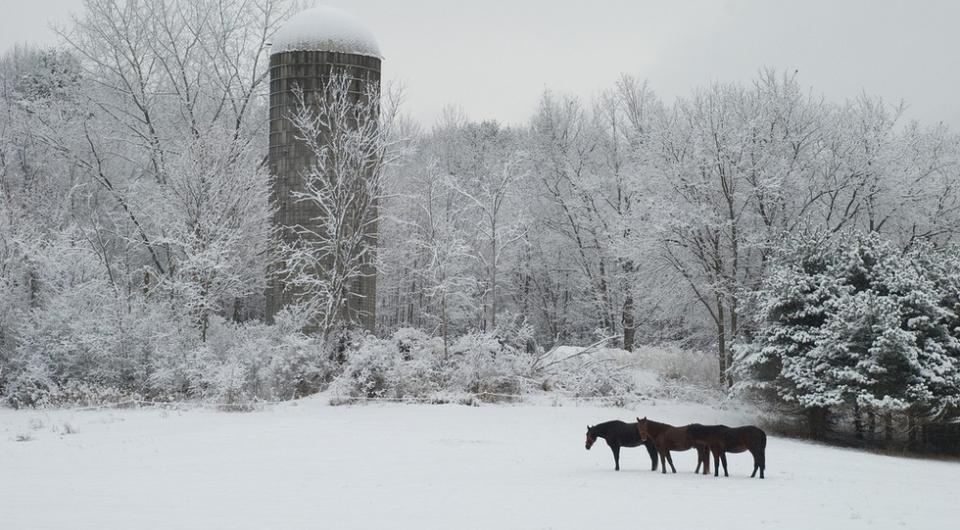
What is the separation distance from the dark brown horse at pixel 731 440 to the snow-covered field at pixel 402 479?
1.42ft

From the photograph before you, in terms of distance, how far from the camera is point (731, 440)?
41.1 ft

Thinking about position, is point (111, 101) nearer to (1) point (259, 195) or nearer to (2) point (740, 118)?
(1) point (259, 195)

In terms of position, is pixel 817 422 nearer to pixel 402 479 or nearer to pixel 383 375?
pixel 383 375

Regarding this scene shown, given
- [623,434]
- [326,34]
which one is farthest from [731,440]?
[326,34]

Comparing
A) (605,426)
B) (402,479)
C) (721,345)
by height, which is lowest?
(402,479)

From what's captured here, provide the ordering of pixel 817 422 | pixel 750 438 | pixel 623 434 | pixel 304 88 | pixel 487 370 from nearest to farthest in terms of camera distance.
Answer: pixel 750 438 → pixel 623 434 → pixel 817 422 → pixel 487 370 → pixel 304 88

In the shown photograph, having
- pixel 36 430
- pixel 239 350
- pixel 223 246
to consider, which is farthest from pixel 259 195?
pixel 36 430

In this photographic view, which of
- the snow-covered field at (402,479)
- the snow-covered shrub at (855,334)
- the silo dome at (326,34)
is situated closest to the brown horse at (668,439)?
Result: the snow-covered field at (402,479)

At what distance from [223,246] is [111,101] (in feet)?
35.3

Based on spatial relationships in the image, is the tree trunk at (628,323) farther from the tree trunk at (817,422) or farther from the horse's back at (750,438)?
the horse's back at (750,438)

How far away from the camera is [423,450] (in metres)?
14.8

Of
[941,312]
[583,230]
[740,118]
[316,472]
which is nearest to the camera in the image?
[316,472]

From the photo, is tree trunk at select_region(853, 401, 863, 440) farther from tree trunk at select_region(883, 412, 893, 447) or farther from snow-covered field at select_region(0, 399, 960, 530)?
snow-covered field at select_region(0, 399, 960, 530)

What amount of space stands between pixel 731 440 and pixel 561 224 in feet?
86.1
